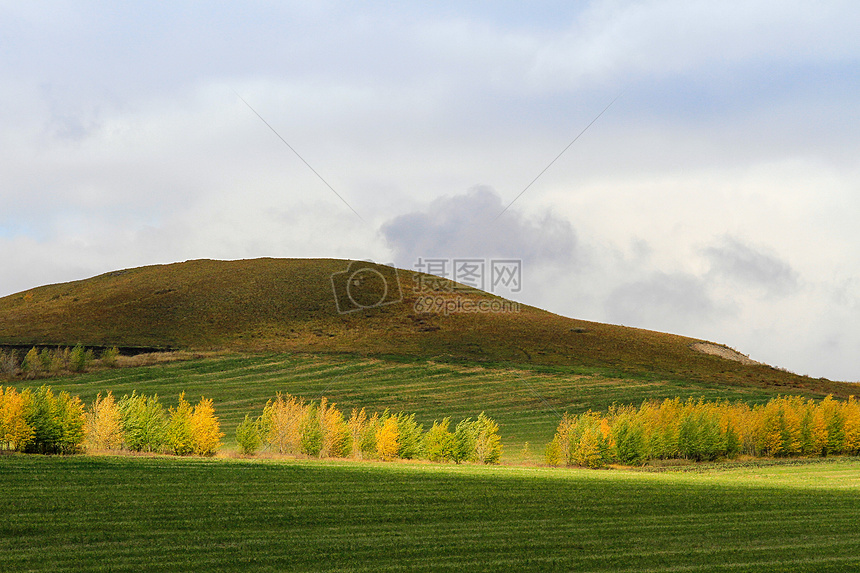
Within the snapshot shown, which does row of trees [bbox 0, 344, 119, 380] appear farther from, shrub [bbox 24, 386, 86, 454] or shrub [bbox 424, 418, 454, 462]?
shrub [bbox 424, 418, 454, 462]

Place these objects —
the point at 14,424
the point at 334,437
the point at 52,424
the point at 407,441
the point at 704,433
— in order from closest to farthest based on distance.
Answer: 1. the point at 14,424
2. the point at 52,424
3. the point at 334,437
4. the point at 407,441
5. the point at 704,433

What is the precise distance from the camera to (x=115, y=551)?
60.1ft

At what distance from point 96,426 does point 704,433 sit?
39700mm

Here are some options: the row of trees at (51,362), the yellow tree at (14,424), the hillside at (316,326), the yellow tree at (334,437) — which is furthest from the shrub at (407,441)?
the row of trees at (51,362)

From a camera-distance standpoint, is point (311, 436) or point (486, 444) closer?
point (311, 436)

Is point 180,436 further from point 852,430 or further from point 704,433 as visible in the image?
point 852,430

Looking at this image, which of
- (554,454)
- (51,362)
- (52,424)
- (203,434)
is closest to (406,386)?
(554,454)

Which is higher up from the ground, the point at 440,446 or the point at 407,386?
the point at 407,386

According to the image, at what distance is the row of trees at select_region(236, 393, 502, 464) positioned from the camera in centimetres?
4644

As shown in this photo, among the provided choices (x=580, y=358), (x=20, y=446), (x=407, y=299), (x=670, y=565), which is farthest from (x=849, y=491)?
(x=407, y=299)

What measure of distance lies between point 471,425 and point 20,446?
85.0 ft

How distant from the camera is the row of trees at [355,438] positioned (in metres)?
46.4

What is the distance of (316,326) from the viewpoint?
341 feet

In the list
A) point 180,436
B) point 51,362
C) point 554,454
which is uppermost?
point 51,362
